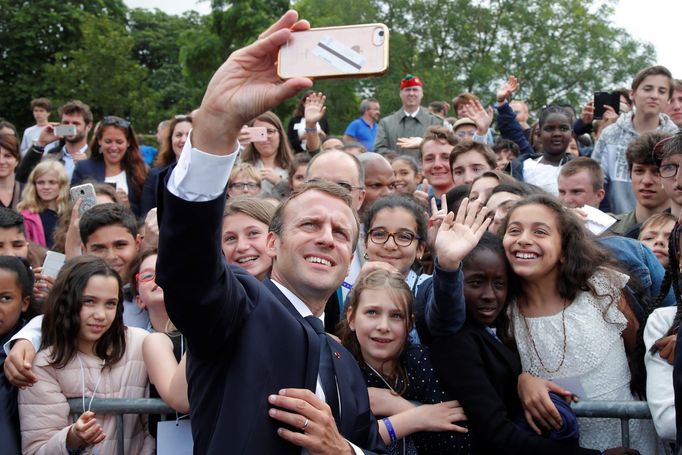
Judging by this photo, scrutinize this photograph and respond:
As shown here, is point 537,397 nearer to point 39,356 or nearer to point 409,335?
point 409,335

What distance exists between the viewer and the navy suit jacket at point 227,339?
2.08m

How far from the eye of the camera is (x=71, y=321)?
3959 mm

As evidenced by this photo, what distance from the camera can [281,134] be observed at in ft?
25.1

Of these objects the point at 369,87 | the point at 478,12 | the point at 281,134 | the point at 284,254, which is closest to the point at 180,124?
the point at 281,134

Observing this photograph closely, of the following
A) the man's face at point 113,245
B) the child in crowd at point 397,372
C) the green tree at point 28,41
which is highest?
the green tree at point 28,41

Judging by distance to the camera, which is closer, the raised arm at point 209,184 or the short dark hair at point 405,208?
the raised arm at point 209,184

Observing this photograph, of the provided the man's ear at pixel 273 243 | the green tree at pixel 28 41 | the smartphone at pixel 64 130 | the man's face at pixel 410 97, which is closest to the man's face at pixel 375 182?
the man's ear at pixel 273 243

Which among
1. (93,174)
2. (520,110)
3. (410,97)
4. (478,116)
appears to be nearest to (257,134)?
(93,174)

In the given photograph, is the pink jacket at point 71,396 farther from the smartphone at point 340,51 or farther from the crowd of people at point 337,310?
the smartphone at point 340,51

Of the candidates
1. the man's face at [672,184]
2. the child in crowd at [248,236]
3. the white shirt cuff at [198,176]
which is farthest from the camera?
the man's face at [672,184]

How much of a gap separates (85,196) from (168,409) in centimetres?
263

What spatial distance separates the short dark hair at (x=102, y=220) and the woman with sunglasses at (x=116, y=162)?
2.09 m

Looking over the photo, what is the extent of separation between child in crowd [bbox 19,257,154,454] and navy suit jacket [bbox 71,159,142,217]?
325 cm

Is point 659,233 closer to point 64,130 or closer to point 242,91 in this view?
point 242,91
